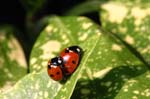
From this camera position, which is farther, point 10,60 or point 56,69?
point 10,60

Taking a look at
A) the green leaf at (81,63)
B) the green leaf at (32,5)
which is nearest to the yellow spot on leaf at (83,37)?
the green leaf at (81,63)

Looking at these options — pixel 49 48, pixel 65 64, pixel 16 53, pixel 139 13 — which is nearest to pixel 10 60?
pixel 16 53

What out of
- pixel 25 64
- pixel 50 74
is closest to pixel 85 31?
pixel 25 64

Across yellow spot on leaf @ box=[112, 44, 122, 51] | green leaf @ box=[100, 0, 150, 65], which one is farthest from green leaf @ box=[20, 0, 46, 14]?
yellow spot on leaf @ box=[112, 44, 122, 51]

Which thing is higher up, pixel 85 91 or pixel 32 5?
pixel 32 5

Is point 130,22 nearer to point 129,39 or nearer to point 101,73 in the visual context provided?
point 129,39

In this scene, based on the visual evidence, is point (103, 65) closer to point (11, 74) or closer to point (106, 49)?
point (106, 49)
